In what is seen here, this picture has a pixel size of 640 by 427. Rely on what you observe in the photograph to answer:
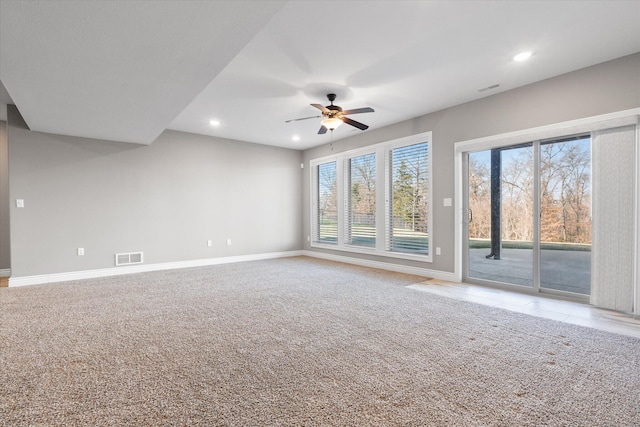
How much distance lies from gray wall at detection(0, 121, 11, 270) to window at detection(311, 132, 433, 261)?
5756mm

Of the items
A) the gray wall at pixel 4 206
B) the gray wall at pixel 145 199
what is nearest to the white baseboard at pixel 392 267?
the gray wall at pixel 145 199

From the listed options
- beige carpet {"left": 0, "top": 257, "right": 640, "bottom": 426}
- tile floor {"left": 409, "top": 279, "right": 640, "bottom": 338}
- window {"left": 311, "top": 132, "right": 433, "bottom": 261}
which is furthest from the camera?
window {"left": 311, "top": 132, "right": 433, "bottom": 261}

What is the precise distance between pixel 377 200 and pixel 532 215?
2612 mm

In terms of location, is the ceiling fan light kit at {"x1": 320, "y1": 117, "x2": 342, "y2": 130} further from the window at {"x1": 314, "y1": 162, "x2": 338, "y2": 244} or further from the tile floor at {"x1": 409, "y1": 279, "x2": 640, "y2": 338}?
the window at {"x1": 314, "y1": 162, "x2": 338, "y2": 244}

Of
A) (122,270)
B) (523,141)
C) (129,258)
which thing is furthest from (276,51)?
(122,270)

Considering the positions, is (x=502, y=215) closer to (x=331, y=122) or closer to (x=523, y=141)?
(x=523, y=141)

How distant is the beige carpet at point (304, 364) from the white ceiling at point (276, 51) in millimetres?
2307

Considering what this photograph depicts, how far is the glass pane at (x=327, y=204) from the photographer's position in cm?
711

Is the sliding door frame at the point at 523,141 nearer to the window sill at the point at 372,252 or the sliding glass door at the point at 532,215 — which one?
the sliding glass door at the point at 532,215

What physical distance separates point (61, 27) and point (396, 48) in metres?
2.73

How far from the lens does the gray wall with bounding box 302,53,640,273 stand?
3.24 m

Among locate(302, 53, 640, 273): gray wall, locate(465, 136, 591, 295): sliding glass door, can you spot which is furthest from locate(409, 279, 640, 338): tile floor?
locate(302, 53, 640, 273): gray wall

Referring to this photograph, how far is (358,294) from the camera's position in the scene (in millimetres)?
3959

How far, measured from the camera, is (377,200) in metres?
5.97
